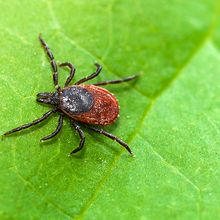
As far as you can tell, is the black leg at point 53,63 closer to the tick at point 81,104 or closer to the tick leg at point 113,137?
the tick at point 81,104

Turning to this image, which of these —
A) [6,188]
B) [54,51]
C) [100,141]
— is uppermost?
[54,51]

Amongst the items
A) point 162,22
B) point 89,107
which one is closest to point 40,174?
point 89,107

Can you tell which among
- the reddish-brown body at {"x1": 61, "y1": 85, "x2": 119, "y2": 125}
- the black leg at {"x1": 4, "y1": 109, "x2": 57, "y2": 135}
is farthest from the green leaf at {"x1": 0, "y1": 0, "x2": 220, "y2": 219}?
the reddish-brown body at {"x1": 61, "y1": 85, "x2": 119, "y2": 125}

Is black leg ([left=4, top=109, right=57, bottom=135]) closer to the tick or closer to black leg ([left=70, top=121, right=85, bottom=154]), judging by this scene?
the tick

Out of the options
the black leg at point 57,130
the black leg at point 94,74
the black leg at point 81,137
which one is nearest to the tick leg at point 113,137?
the black leg at point 81,137

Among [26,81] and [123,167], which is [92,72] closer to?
[26,81]
